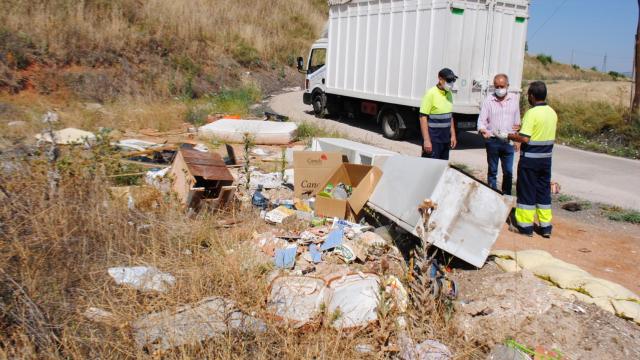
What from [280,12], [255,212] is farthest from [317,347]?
[280,12]

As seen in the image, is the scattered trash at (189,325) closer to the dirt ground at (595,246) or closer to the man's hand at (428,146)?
the dirt ground at (595,246)

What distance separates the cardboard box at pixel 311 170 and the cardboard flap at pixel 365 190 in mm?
832

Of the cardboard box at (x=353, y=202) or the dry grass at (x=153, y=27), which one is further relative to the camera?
the dry grass at (x=153, y=27)

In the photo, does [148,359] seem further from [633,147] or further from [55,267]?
[633,147]

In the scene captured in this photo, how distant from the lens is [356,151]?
6.83 metres

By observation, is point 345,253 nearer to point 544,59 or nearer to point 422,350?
point 422,350

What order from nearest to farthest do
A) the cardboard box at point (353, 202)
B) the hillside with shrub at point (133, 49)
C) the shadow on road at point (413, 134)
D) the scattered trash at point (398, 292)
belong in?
the scattered trash at point (398, 292), the cardboard box at point (353, 202), the shadow on road at point (413, 134), the hillside with shrub at point (133, 49)

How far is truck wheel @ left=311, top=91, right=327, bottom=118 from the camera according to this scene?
15.4 m

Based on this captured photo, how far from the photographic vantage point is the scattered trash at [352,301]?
11.2 ft

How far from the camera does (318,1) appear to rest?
36562 millimetres

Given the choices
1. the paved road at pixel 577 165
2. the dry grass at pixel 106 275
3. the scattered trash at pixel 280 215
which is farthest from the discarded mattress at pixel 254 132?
the dry grass at pixel 106 275

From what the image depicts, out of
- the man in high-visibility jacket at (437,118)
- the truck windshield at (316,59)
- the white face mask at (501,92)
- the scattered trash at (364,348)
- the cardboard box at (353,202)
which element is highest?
the truck windshield at (316,59)

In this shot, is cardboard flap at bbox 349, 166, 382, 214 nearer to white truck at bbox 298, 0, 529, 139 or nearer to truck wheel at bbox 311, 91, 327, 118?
white truck at bbox 298, 0, 529, 139

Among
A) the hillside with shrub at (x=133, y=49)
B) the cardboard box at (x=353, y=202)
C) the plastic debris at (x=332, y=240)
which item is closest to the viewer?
the plastic debris at (x=332, y=240)
